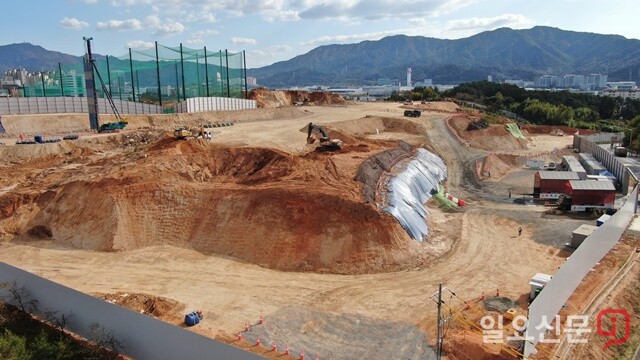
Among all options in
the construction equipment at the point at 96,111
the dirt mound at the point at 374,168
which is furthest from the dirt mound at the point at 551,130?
the construction equipment at the point at 96,111

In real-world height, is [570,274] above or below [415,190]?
below

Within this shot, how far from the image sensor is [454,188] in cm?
4059

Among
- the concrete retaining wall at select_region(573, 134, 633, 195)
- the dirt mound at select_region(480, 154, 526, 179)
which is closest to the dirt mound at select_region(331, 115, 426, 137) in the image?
the dirt mound at select_region(480, 154, 526, 179)

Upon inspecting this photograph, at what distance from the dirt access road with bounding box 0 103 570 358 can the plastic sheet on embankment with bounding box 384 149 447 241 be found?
1.24 meters

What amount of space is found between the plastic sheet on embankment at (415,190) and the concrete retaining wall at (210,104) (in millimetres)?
33422

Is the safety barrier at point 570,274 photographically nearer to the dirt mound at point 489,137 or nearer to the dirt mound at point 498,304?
the dirt mound at point 498,304

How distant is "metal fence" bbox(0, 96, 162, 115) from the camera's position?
5593 cm

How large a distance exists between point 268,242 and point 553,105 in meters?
95.3

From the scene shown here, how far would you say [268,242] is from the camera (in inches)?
1025

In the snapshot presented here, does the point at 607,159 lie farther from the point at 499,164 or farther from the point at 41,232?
the point at 41,232

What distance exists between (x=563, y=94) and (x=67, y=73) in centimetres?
11162

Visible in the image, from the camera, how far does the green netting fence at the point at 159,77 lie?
6800 cm

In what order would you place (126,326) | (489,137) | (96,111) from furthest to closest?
(489,137)
(96,111)
(126,326)

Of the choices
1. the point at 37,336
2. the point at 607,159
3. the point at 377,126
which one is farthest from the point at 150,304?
the point at 377,126
